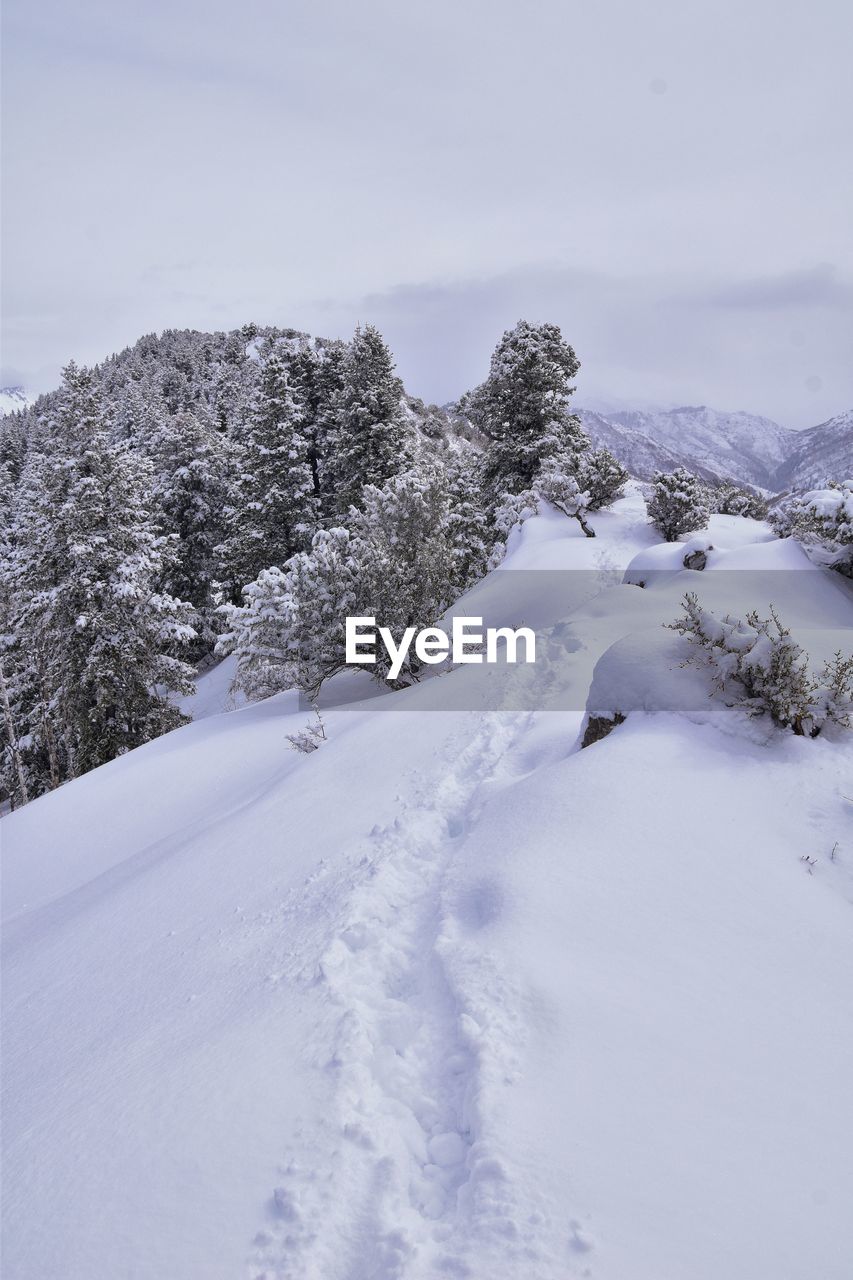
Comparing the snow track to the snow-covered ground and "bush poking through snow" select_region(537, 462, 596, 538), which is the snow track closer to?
the snow-covered ground

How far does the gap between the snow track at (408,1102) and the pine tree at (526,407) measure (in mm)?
19150

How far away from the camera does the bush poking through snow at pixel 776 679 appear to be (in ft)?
17.6

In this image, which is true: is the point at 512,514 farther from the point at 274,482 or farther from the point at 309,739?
the point at 309,739

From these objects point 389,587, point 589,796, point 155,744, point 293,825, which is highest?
point 389,587

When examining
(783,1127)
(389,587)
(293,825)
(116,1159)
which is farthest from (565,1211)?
(389,587)

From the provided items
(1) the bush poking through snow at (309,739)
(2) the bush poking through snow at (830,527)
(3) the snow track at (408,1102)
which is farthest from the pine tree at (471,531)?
(3) the snow track at (408,1102)

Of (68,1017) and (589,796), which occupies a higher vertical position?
(589,796)

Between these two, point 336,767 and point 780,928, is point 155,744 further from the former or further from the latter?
point 780,928

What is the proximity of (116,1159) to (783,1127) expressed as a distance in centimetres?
296

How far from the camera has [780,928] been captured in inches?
151

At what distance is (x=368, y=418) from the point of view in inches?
859

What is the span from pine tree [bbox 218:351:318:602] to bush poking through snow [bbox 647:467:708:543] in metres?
11.8

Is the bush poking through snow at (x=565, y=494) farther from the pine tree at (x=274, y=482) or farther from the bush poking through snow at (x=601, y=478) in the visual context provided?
the pine tree at (x=274, y=482)

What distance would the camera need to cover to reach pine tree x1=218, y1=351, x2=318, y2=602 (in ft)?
74.0
